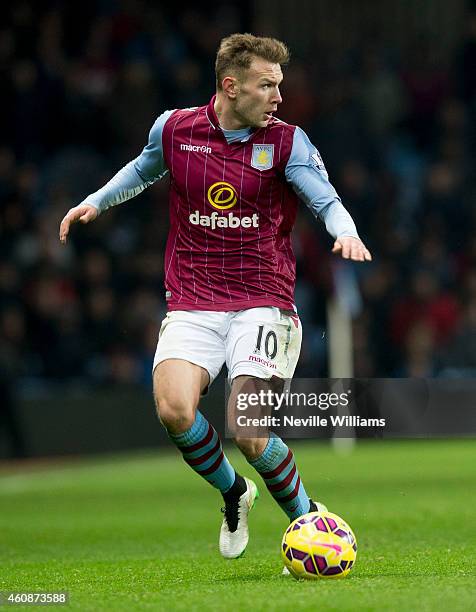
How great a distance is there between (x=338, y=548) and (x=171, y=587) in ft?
2.38

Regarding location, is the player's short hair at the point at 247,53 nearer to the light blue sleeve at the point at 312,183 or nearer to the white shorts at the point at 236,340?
the light blue sleeve at the point at 312,183

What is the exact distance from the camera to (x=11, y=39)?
17.9 meters

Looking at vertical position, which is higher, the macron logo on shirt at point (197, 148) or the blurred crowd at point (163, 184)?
the macron logo on shirt at point (197, 148)

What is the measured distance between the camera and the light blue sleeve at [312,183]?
658 cm

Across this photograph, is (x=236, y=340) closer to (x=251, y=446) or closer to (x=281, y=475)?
(x=251, y=446)

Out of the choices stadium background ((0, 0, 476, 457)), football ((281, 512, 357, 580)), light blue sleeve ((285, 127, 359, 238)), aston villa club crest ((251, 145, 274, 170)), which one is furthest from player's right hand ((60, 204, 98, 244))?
stadium background ((0, 0, 476, 457))

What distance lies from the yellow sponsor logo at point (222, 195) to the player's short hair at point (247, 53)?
51cm

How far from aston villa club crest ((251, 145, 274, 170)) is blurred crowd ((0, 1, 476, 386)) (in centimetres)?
928

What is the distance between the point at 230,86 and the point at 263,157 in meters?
0.37

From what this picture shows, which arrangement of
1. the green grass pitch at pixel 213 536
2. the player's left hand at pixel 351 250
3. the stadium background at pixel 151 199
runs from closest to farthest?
the green grass pitch at pixel 213 536 → the player's left hand at pixel 351 250 → the stadium background at pixel 151 199

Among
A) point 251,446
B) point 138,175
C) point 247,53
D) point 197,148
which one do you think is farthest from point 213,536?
point 247,53

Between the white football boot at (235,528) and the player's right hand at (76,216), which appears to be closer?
the player's right hand at (76,216)

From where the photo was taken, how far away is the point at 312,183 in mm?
6746

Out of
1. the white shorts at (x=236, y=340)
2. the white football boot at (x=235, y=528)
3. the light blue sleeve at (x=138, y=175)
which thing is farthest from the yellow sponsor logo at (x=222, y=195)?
the white football boot at (x=235, y=528)
